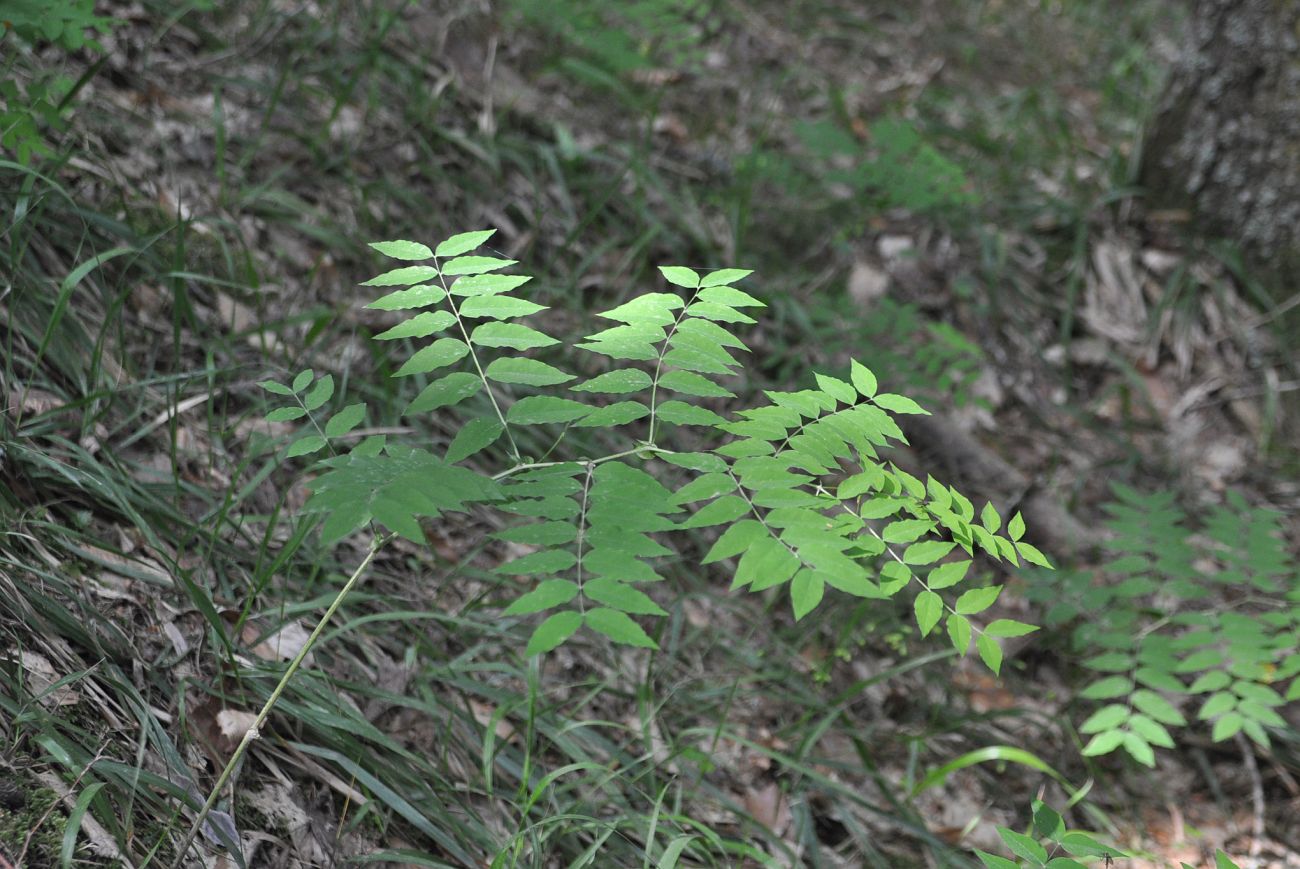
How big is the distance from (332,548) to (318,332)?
617 mm

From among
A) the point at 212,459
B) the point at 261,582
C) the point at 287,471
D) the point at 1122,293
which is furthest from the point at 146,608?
the point at 1122,293

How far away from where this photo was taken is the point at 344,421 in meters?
1.33

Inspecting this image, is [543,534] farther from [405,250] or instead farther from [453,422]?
[453,422]

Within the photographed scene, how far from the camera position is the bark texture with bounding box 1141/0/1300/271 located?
379cm

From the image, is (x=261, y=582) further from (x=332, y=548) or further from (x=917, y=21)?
(x=917, y=21)

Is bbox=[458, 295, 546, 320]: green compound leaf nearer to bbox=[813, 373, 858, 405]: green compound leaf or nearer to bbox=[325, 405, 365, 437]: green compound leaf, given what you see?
bbox=[325, 405, 365, 437]: green compound leaf

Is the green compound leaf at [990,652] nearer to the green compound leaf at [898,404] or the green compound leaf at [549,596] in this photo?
the green compound leaf at [898,404]

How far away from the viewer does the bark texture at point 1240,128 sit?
379 cm

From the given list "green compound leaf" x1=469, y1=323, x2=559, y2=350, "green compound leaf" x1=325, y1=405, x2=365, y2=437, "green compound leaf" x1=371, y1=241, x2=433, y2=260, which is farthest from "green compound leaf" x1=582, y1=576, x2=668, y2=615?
"green compound leaf" x1=371, y1=241, x2=433, y2=260

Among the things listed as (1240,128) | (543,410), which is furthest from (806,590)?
(1240,128)

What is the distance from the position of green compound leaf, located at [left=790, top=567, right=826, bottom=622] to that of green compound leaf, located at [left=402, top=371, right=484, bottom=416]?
0.48 m

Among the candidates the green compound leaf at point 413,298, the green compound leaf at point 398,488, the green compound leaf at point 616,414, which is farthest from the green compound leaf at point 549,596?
the green compound leaf at point 413,298

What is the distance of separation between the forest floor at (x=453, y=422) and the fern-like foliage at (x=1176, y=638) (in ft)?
0.78

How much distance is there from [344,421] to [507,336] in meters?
0.27
